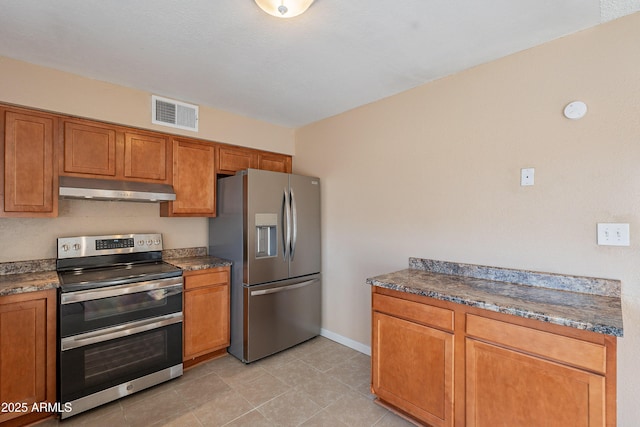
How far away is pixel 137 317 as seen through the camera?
228 centimetres

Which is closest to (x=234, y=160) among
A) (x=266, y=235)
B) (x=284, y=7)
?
Result: (x=266, y=235)

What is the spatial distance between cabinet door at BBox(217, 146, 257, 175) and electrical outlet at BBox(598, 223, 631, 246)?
9.90ft

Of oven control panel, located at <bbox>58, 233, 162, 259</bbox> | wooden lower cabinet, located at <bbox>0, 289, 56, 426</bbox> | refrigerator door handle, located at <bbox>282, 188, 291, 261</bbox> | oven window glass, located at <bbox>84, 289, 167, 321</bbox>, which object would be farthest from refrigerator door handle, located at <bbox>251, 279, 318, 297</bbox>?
wooden lower cabinet, located at <bbox>0, 289, 56, 426</bbox>

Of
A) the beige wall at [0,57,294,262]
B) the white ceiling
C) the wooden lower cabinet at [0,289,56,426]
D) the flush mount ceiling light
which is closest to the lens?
the flush mount ceiling light

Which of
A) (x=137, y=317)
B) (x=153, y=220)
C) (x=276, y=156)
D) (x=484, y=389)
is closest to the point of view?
(x=484, y=389)

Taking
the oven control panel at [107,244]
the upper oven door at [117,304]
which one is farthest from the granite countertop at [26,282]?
the oven control panel at [107,244]

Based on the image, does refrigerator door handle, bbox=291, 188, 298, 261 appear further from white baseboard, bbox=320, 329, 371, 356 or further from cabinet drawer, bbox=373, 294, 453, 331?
cabinet drawer, bbox=373, 294, 453, 331

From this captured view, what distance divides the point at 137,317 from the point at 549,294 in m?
2.82

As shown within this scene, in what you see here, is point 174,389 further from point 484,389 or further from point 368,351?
point 484,389

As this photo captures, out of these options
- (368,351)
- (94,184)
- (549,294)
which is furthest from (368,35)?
(368,351)

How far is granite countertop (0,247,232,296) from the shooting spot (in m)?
1.92

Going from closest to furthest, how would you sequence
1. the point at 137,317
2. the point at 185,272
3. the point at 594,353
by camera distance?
the point at 594,353
the point at 137,317
the point at 185,272

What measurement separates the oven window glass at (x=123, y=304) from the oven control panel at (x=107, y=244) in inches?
25.0

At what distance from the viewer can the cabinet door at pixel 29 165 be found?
2.07 meters
